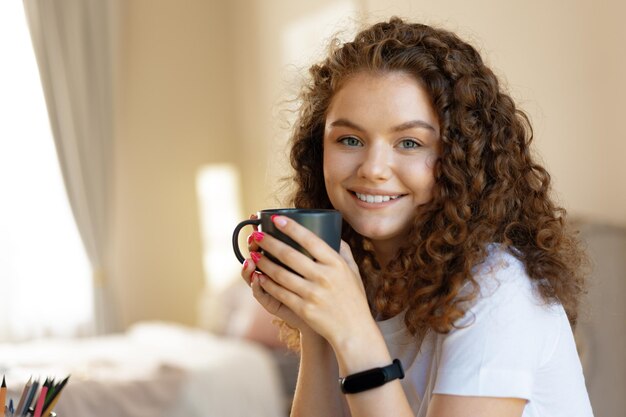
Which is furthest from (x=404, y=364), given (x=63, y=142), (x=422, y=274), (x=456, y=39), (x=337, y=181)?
(x=63, y=142)

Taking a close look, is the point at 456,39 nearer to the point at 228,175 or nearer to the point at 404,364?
the point at 404,364

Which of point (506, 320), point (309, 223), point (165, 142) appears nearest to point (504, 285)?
point (506, 320)

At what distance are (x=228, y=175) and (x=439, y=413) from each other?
149 inches

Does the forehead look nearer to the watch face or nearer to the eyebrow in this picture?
the eyebrow

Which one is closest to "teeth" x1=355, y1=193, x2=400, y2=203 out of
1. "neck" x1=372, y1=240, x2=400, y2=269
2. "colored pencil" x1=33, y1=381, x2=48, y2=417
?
"neck" x1=372, y1=240, x2=400, y2=269

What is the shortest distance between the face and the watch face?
0.71 feet

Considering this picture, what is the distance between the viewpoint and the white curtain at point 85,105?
439 cm

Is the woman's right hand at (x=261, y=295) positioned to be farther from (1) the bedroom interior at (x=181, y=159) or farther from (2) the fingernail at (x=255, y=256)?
(1) the bedroom interior at (x=181, y=159)

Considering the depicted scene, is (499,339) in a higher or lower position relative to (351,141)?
lower

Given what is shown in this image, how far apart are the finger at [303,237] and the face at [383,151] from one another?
16cm

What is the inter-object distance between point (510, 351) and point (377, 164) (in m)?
0.29

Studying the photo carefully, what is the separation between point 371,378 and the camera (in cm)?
99

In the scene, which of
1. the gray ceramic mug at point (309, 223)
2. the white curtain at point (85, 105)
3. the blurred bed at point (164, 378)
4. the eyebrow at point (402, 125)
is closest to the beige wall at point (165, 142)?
the white curtain at point (85, 105)

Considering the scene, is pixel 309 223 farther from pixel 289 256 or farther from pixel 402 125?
pixel 402 125
